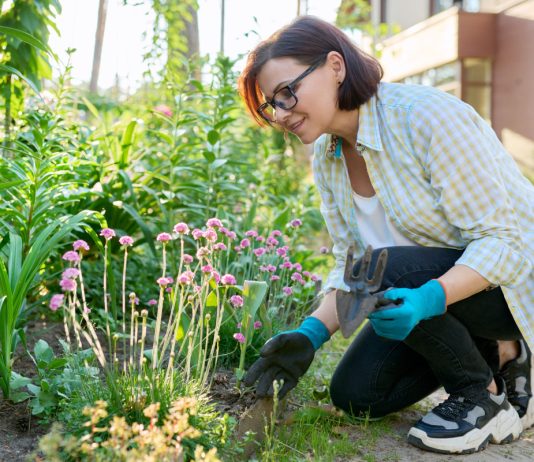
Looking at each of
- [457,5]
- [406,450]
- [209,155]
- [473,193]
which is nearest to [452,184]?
[473,193]

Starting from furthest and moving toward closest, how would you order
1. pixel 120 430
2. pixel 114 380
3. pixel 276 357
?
1. pixel 276 357
2. pixel 114 380
3. pixel 120 430

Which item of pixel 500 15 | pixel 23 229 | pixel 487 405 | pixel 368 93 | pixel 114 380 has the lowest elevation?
pixel 487 405

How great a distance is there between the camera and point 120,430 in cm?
162

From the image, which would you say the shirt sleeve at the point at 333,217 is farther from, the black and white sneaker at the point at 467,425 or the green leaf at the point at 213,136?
the green leaf at the point at 213,136

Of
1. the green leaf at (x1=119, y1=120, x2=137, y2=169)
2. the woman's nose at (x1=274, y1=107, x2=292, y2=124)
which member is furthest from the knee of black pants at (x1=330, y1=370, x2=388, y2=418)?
the green leaf at (x1=119, y1=120, x2=137, y2=169)

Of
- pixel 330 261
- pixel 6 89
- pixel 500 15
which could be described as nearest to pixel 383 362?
pixel 6 89

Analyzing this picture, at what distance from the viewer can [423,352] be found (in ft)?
7.91

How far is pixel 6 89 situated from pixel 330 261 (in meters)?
2.91

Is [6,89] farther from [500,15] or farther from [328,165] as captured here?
Result: [500,15]

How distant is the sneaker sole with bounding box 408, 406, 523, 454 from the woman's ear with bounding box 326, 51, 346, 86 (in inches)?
46.8

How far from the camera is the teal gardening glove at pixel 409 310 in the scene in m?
2.05

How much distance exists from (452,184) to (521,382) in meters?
0.91

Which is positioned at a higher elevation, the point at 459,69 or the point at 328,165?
the point at 459,69

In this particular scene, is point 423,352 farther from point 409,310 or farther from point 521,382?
point 521,382
